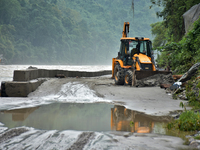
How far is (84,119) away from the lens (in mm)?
6688

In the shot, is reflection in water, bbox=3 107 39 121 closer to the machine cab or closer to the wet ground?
the wet ground

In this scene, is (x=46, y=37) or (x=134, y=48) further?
(x=46, y=37)

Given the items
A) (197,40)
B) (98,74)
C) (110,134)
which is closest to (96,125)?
(110,134)

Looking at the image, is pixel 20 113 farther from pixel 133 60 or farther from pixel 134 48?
pixel 134 48

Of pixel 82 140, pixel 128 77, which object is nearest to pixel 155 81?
pixel 128 77

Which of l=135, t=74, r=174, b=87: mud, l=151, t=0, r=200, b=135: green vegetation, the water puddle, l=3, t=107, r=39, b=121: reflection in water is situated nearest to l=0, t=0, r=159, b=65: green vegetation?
l=151, t=0, r=200, b=135: green vegetation

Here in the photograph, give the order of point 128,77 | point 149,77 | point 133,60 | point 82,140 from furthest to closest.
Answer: point 133,60, point 128,77, point 149,77, point 82,140

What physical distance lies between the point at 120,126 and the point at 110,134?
820 mm

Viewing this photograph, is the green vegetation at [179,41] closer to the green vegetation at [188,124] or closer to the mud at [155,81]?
the mud at [155,81]

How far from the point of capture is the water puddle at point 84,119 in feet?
19.1

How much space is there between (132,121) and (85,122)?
1.17 meters

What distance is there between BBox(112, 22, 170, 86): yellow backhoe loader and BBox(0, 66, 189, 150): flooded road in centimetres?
413

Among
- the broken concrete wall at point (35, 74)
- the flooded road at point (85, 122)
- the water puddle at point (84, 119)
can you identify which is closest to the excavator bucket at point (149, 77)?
the flooded road at point (85, 122)

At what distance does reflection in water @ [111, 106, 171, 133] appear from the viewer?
5.77 meters
